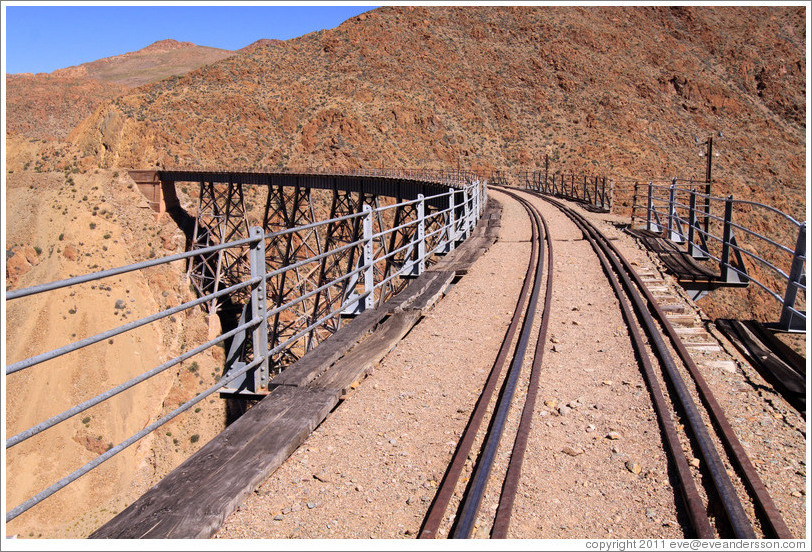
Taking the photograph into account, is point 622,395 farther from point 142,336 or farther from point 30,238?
point 30,238

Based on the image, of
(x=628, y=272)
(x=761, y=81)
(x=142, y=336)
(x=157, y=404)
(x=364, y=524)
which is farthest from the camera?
(x=761, y=81)

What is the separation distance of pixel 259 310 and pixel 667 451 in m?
2.89

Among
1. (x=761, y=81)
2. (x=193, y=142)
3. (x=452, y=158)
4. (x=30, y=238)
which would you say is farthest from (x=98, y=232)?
A: (x=761, y=81)

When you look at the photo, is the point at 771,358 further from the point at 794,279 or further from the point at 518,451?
the point at 518,451

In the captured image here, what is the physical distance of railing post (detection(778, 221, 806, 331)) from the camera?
6.27 m

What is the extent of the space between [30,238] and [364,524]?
1610 inches

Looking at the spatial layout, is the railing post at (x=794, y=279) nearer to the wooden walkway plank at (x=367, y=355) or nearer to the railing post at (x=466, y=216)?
the wooden walkway plank at (x=367, y=355)

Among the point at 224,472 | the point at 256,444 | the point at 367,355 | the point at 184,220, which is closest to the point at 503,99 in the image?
the point at 184,220

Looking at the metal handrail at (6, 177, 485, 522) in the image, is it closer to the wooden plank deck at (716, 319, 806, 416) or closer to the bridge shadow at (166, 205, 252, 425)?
the wooden plank deck at (716, 319, 806, 416)

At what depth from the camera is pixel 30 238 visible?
3697 centimetres

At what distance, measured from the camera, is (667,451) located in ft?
12.4

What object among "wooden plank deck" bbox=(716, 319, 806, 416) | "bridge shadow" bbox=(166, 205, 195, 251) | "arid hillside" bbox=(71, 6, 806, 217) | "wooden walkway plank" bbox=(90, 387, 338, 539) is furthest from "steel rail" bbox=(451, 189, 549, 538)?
"arid hillside" bbox=(71, 6, 806, 217)

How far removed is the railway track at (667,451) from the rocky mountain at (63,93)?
93478 mm

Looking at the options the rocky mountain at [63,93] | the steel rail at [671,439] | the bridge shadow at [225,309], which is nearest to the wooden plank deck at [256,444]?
the steel rail at [671,439]
